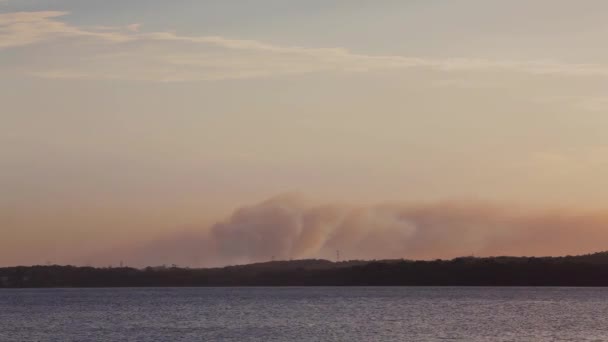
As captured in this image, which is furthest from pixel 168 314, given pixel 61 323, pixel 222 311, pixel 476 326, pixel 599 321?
pixel 599 321

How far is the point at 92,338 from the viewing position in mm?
103938

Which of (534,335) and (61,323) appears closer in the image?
(534,335)

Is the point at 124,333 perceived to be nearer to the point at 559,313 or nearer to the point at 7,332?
A: the point at 7,332

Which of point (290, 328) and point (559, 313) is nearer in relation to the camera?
point (290, 328)

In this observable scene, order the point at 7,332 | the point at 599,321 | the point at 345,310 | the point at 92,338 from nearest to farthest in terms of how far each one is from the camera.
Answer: the point at 92,338
the point at 7,332
the point at 599,321
the point at 345,310

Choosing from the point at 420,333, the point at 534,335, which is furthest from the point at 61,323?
the point at 534,335

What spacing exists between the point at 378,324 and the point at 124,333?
28.5 m

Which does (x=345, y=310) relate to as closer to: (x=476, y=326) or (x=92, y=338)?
(x=476, y=326)

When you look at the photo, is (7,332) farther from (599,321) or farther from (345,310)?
(599,321)

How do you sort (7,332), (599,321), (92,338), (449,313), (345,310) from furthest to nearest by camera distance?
1. (345,310)
2. (449,313)
3. (599,321)
4. (7,332)
5. (92,338)

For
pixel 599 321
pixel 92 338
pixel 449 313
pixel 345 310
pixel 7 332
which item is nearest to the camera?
pixel 92 338

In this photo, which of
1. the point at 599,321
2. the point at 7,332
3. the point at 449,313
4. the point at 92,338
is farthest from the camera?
the point at 449,313

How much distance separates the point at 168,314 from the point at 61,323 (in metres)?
21.0

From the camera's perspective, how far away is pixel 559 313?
14825 centimetres
